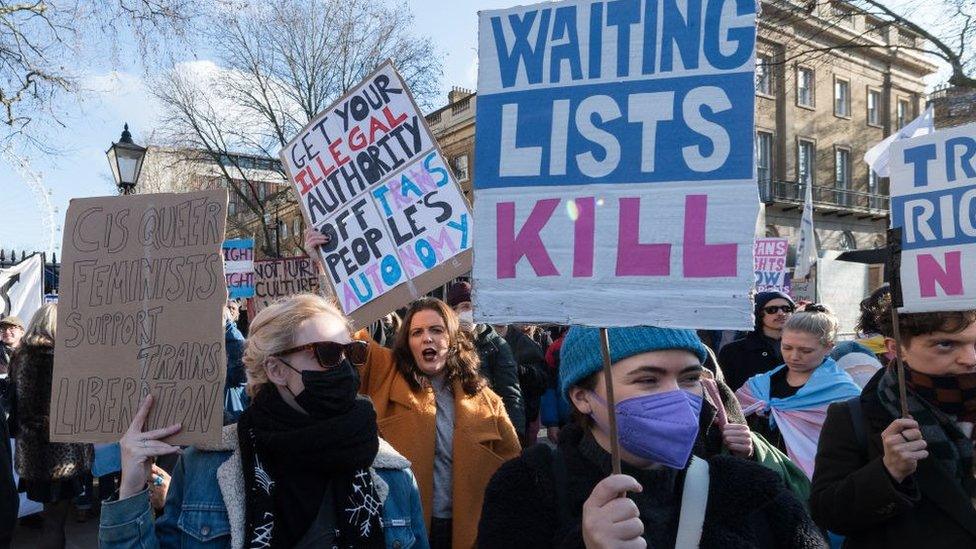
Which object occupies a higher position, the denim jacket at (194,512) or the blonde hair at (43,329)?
the blonde hair at (43,329)

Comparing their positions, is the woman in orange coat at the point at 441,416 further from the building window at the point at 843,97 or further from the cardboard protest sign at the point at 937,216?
the building window at the point at 843,97

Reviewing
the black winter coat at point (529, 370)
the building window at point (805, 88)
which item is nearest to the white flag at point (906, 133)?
the black winter coat at point (529, 370)

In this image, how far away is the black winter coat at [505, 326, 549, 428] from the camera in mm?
7029

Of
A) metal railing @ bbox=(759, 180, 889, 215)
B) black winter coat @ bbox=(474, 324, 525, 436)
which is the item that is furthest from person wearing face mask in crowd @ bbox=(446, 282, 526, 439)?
metal railing @ bbox=(759, 180, 889, 215)

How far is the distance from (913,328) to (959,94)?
17284 mm

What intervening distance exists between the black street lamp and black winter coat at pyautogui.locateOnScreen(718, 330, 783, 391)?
7641 mm

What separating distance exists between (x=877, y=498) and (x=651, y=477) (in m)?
0.90

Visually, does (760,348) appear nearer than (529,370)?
Yes

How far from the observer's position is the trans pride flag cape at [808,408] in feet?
13.0

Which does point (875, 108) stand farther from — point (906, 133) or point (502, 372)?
point (502, 372)

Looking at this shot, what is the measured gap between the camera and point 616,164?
1.92m

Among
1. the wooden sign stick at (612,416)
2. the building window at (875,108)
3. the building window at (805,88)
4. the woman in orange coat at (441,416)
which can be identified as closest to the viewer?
the wooden sign stick at (612,416)

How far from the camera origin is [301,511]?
95.9 inches

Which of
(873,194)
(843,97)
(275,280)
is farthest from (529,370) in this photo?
(873,194)
